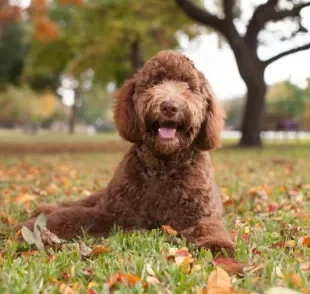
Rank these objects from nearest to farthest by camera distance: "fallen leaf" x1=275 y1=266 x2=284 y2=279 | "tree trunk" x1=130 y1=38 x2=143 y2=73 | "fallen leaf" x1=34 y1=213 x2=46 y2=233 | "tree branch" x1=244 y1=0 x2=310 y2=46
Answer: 1. "fallen leaf" x1=275 y1=266 x2=284 y2=279
2. "fallen leaf" x1=34 y1=213 x2=46 y2=233
3. "tree branch" x1=244 y1=0 x2=310 y2=46
4. "tree trunk" x1=130 y1=38 x2=143 y2=73

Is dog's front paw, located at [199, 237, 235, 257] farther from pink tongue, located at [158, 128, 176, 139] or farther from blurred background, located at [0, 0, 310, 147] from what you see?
blurred background, located at [0, 0, 310, 147]

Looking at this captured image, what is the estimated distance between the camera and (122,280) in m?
2.75

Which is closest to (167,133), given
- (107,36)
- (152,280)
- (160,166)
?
(160,166)

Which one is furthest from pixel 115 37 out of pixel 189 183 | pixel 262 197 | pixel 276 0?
pixel 189 183

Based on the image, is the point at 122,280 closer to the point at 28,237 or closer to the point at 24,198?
the point at 28,237

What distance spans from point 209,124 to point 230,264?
142 cm

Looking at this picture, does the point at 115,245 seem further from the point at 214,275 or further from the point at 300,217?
the point at 300,217

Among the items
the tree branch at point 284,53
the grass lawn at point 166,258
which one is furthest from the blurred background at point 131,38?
the grass lawn at point 166,258

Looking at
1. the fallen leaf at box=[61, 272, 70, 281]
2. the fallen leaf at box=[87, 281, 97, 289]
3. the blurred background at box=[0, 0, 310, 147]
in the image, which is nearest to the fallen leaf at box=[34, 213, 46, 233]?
the fallen leaf at box=[61, 272, 70, 281]

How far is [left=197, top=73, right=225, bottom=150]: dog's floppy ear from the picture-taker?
425 cm

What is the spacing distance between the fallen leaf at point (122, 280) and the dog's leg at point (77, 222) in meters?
1.39

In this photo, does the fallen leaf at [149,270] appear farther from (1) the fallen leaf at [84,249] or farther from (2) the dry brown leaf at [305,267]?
(2) the dry brown leaf at [305,267]

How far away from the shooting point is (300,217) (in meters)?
5.05

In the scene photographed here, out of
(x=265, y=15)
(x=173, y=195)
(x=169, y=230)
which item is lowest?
(x=169, y=230)
